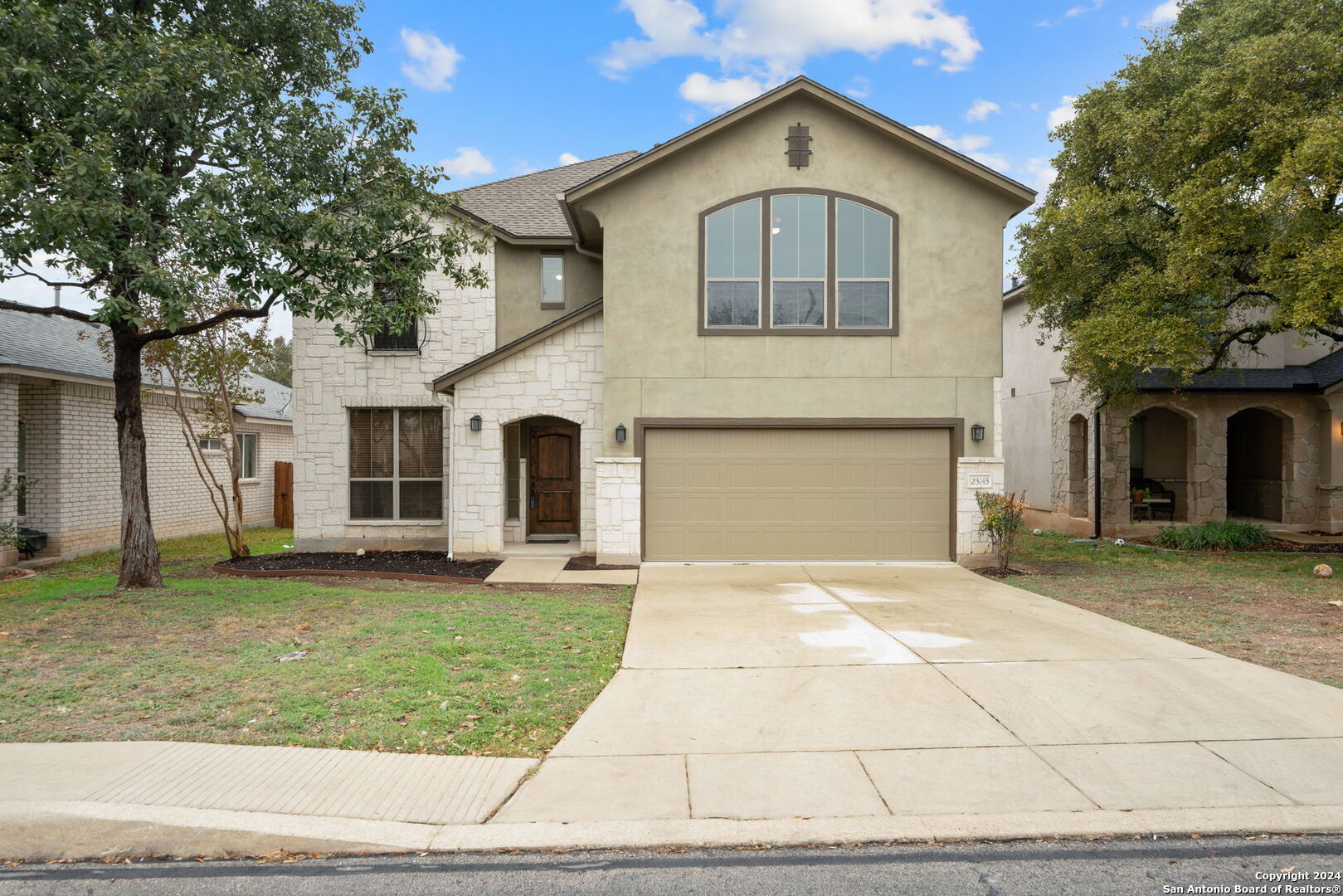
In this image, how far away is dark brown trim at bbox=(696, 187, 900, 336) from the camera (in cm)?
1230

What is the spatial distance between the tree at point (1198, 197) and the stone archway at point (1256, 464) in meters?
5.73

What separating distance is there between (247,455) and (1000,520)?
60.3ft

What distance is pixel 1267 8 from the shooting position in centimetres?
1222

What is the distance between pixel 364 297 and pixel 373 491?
219 inches

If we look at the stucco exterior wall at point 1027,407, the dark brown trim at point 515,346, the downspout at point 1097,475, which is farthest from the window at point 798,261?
the stucco exterior wall at point 1027,407

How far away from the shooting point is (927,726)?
523 centimetres

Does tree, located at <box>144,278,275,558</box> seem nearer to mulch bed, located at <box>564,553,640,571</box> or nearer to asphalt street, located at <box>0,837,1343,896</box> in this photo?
mulch bed, located at <box>564,553,640,571</box>

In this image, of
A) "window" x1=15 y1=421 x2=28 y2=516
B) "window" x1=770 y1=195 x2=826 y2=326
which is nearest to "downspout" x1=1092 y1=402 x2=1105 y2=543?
"window" x1=770 y1=195 x2=826 y2=326

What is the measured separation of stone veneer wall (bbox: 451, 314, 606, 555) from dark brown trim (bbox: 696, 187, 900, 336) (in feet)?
7.00

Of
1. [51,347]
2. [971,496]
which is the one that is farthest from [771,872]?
[51,347]

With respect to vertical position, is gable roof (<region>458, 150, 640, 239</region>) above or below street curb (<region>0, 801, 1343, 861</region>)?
above

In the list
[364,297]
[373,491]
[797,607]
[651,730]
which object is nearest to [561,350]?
[364,297]

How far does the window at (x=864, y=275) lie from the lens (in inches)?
487

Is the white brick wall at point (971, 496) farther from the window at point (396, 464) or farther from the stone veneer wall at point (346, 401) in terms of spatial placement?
the window at point (396, 464)
